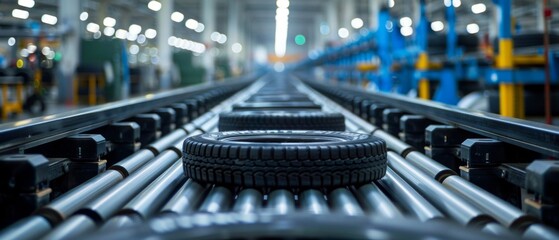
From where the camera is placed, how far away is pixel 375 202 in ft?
4.93

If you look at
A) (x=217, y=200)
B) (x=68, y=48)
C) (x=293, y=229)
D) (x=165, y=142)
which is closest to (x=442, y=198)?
(x=217, y=200)

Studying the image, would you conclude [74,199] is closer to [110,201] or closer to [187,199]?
[110,201]

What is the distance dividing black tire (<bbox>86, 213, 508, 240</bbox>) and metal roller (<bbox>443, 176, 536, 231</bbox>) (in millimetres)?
470

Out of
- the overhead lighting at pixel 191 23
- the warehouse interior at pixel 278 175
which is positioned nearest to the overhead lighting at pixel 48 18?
the overhead lighting at pixel 191 23

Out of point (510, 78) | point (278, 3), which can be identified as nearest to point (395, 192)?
point (510, 78)

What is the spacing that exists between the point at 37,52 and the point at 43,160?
1038cm

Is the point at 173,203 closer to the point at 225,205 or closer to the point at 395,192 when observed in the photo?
the point at 225,205

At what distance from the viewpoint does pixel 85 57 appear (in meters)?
12.8

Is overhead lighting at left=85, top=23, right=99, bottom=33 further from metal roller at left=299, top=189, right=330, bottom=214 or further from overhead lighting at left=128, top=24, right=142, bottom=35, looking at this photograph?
metal roller at left=299, top=189, right=330, bottom=214

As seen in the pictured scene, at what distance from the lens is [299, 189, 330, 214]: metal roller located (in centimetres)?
138

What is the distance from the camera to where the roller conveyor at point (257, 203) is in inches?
48.1

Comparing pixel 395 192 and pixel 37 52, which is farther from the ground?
pixel 37 52

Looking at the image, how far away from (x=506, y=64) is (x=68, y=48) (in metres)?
10.5

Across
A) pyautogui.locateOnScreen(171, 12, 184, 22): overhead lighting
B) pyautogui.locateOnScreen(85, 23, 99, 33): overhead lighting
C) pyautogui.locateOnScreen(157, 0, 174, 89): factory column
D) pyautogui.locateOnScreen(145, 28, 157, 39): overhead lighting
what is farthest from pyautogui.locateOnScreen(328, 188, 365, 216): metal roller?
pyautogui.locateOnScreen(145, 28, 157, 39): overhead lighting
